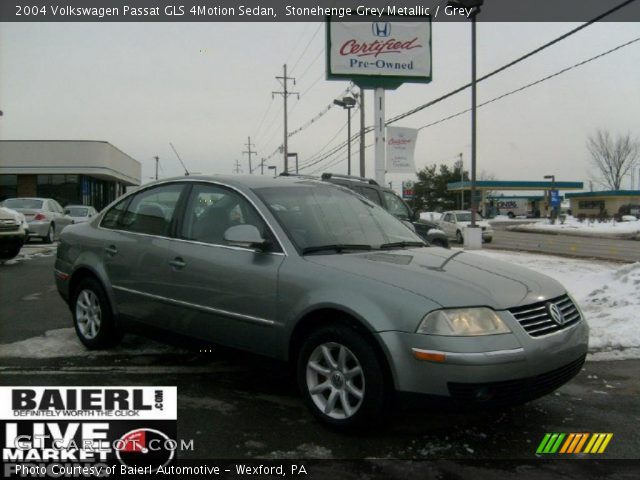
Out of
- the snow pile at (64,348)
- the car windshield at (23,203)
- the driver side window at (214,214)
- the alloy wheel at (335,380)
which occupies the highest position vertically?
the car windshield at (23,203)

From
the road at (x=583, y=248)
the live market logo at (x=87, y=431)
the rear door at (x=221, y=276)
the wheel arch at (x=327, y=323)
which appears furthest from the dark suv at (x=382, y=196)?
the road at (x=583, y=248)

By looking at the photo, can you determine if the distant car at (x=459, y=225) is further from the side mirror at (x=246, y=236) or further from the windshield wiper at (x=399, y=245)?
the side mirror at (x=246, y=236)

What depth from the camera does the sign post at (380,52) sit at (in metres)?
20.0

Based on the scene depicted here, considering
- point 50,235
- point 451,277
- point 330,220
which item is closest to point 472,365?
point 451,277

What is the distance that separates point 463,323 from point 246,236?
156 cm

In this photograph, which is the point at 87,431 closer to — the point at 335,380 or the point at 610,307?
the point at 335,380

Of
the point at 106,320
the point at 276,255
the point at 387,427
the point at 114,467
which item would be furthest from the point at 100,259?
the point at 387,427

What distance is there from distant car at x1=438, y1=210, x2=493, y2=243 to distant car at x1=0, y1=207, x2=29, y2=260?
58.4ft

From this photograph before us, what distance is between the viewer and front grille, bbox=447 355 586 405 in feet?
10.6

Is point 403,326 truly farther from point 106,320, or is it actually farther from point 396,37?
point 396,37

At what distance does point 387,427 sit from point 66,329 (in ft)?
13.4

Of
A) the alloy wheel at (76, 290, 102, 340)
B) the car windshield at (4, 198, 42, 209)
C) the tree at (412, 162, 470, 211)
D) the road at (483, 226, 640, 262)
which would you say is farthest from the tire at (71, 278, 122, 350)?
the tree at (412, 162, 470, 211)

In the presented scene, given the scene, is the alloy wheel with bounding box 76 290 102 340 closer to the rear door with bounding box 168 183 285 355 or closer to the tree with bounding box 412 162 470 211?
the rear door with bounding box 168 183 285 355

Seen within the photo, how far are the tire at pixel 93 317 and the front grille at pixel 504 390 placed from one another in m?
3.24
